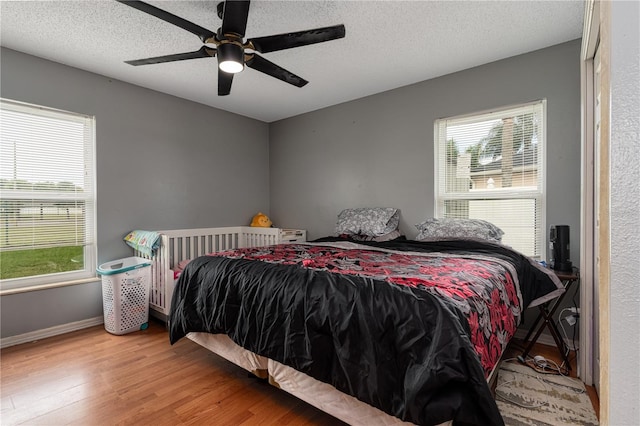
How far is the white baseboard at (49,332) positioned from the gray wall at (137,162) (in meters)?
0.04

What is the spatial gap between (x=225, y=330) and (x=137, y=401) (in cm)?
63

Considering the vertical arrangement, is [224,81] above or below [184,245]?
above

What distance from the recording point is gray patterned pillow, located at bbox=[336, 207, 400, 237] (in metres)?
3.31

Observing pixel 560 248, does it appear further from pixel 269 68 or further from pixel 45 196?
pixel 45 196

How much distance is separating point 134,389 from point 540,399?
2.44 meters

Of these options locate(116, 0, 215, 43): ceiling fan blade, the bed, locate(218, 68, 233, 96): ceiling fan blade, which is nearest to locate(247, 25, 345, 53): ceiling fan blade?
locate(116, 0, 215, 43): ceiling fan blade

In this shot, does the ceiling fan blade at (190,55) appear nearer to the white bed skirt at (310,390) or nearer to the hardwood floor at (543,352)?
the white bed skirt at (310,390)

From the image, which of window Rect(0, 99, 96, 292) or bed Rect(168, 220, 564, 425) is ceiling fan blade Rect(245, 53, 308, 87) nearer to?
bed Rect(168, 220, 564, 425)

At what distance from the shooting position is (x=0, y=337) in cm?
255

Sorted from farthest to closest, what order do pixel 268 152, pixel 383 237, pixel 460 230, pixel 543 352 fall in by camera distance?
pixel 268 152
pixel 383 237
pixel 460 230
pixel 543 352

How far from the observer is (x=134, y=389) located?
1946 millimetres

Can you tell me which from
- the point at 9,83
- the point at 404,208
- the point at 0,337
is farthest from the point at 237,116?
the point at 0,337

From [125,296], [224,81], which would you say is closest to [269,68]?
[224,81]

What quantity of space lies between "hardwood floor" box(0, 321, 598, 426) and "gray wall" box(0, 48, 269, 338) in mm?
415
